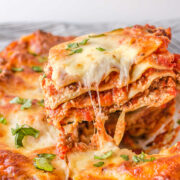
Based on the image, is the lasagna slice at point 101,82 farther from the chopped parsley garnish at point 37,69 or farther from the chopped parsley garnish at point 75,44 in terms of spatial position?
the chopped parsley garnish at point 37,69

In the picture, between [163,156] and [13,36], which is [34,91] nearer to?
[163,156]

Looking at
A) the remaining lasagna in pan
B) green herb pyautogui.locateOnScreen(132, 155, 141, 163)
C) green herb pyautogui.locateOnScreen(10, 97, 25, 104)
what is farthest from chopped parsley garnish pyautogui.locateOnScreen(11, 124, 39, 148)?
green herb pyautogui.locateOnScreen(132, 155, 141, 163)

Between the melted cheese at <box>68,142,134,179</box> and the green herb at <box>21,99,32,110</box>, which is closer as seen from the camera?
the melted cheese at <box>68,142,134,179</box>

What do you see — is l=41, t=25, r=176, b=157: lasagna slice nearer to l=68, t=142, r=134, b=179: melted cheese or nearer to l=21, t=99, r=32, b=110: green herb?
l=68, t=142, r=134, b=179: melted cheese

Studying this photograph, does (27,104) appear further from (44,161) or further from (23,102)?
(44,161)

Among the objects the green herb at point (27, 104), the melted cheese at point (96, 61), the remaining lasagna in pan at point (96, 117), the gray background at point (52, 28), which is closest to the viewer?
the remaining lasagna in pan at point (96, 117)

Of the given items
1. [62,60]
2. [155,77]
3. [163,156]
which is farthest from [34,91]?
[163,156]

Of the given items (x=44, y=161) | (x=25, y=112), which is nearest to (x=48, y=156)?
(x=44, y=161)

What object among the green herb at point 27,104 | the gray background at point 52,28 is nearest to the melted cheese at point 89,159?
the green herb at point 27,104
